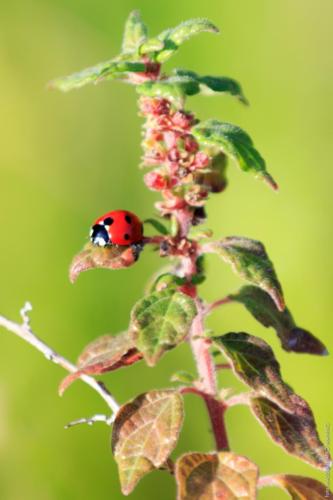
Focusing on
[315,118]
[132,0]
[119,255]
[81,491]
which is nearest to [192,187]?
[119,255]

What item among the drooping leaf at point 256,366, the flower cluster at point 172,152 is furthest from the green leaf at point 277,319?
the flower cluster at point 172,152

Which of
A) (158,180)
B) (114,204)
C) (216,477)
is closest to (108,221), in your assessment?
(158,180)

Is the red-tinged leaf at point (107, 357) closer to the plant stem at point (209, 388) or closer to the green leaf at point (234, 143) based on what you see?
the plant stem at point (209, 388)

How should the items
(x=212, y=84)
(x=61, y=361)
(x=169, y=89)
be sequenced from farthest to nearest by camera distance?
(x=61, y=361), (x=212, y=84), (x=169, y=89)

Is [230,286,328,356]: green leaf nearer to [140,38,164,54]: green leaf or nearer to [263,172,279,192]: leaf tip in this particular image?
[263,172,279,192]: leaf tip

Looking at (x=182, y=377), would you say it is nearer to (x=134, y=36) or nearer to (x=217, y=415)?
(x=217, y=415)

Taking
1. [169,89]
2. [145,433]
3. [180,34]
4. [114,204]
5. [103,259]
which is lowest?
[145,433]
